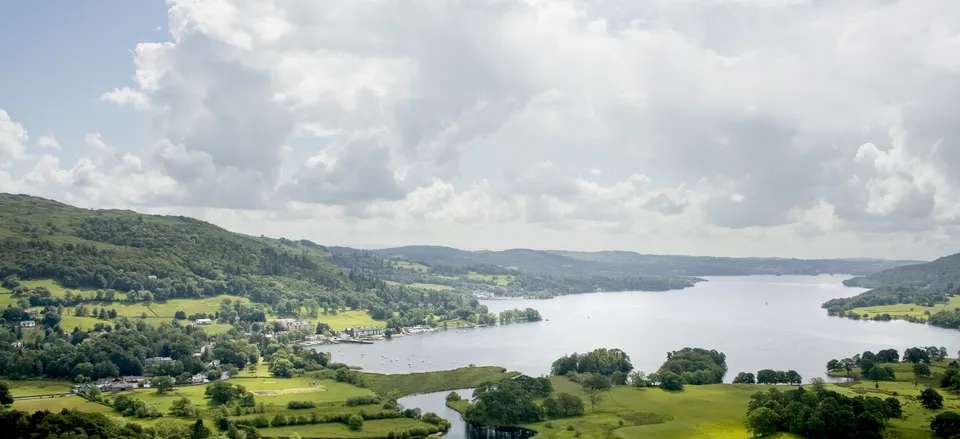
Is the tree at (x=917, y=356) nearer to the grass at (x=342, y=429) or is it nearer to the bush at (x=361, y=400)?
the grass at (x=342, y=429)

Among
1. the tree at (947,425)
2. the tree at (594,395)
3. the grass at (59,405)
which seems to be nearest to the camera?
the tree at (947,425)

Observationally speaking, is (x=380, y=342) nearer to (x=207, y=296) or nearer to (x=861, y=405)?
(x=207, y=296)

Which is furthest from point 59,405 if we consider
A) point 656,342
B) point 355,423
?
point 656,342

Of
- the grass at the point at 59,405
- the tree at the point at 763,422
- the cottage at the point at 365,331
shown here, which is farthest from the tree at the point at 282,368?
the tree at the point at 763,422

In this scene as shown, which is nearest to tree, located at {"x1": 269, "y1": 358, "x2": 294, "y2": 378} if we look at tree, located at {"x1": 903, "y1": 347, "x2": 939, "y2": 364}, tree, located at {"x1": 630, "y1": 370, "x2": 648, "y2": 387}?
tree, located at {"x1": 630, "y1": 370, "x2": 648, "y2": 387}

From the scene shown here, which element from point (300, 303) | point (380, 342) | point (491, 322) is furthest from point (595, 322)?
point (300, 303)

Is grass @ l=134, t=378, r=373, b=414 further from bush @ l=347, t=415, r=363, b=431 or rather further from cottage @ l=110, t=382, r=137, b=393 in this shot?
bush @ l=347, t=415, r=363, b=431
